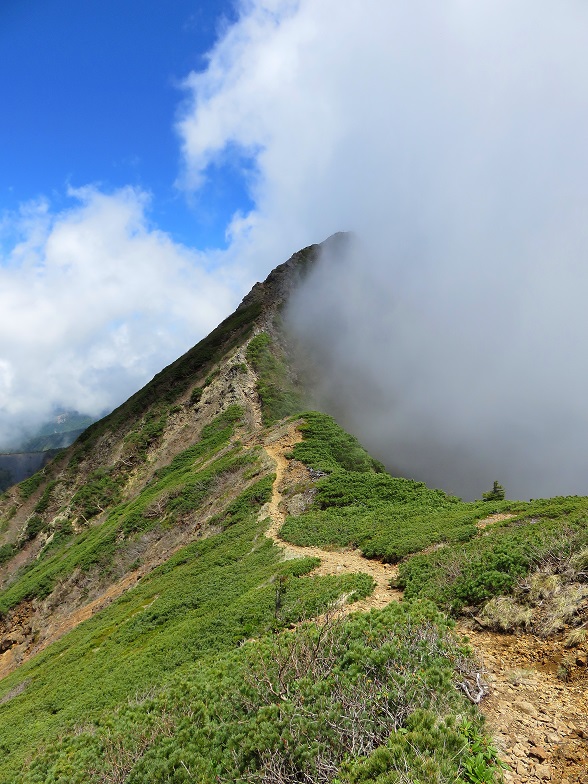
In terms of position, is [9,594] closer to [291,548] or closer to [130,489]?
[130,489]

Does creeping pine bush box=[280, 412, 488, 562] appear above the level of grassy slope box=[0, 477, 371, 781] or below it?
below

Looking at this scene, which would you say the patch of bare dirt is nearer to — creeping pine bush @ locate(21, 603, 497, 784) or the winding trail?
creeping pine bush @ locate(21, 603, 497, 784)

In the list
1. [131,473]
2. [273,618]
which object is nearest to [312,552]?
[273,618]

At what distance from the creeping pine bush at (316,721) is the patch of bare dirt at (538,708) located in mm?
704

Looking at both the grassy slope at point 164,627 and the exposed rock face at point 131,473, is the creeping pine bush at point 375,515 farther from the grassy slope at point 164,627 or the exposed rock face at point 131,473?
the exposed rock face at point 131,473

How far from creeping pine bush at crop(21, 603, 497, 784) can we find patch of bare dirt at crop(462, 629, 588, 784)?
2.31 ft

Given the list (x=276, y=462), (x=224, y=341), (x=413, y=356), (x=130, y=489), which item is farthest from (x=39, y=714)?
(x=413, y=356)

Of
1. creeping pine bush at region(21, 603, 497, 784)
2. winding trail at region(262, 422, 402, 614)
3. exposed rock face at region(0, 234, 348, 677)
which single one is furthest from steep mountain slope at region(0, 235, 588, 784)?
exposed rock face at region(0, 234, 348, 677)

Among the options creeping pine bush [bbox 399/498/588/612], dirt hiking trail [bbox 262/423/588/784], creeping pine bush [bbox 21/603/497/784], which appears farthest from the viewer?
creeping pine bush [bbox 399/498/588/612]

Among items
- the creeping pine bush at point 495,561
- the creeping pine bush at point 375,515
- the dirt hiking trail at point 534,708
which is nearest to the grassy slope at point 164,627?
the creeping pine bush at point 495,561

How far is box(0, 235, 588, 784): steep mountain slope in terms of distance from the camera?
830 cm

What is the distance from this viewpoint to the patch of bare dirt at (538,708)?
7.47 meters

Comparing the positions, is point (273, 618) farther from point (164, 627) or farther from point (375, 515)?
point (375, 515)

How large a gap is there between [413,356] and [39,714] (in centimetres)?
11623
